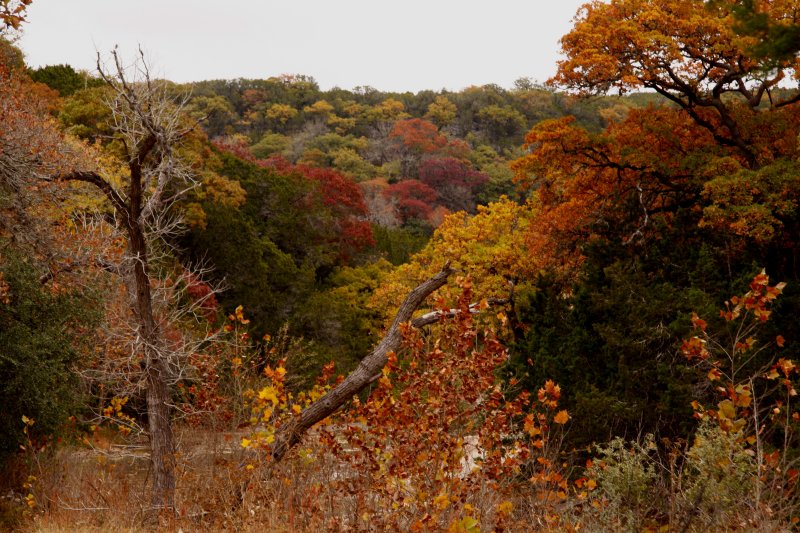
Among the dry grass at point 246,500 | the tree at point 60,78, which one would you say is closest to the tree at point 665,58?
the dry grass at point 246,500

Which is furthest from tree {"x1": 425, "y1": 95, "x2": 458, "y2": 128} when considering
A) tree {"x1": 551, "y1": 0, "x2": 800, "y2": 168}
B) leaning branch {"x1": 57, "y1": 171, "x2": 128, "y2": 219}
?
leaning branch {"x1": 57, "y1": 171, "x2": 128, "y2": 219}

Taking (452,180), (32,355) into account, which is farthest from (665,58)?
(452,180)

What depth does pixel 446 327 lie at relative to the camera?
4820 millimetres

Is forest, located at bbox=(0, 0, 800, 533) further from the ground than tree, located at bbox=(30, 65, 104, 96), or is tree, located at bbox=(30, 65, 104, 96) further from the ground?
tree, located at bbox=(30, 65, 104, 96)

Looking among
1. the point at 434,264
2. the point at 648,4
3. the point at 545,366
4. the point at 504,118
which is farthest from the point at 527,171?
the point at 504,118

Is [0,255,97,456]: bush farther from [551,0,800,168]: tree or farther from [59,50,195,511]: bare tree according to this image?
[551,0,800,168]: tree

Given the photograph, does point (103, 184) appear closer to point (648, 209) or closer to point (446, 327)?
point (446, 327)

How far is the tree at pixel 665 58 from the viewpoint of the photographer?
621 inches

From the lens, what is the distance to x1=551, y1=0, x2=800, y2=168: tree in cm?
1577

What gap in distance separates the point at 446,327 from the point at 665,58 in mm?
13306

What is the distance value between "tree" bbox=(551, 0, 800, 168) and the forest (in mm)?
63

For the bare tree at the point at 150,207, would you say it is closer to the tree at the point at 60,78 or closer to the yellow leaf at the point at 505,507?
the yellow leaf at the point at 505,507

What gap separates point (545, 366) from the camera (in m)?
14.2

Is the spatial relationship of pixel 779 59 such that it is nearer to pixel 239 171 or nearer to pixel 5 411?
pixel 5 411
